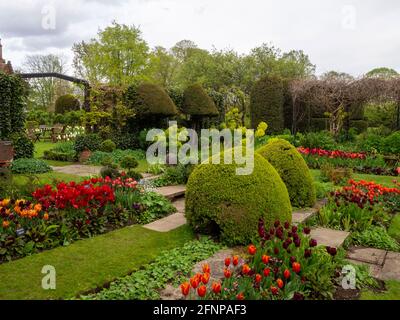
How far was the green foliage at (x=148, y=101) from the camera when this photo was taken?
46.1 ft

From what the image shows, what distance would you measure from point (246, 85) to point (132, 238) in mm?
22402

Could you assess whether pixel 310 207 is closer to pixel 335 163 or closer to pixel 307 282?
pixel 307 282

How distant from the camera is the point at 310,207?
597cm

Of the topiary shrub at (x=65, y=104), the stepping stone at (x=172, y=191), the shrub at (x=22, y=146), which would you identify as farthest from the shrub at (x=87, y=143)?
the topiary shrub at (x=65, y=104)

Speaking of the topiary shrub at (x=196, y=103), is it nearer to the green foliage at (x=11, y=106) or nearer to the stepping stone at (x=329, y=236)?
the green foliage at (x=11, y=106)

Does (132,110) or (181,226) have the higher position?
(132,110)

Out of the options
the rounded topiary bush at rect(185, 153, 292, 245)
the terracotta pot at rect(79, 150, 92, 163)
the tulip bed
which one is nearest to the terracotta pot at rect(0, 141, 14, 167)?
the tulip bed

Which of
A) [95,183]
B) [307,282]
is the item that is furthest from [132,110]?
[307,282]

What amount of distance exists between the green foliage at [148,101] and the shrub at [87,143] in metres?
2.31

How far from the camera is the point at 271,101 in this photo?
17.2 meters

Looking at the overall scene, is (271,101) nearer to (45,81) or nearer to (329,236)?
(329,236)

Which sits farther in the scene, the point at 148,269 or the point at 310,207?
the point at 310,207

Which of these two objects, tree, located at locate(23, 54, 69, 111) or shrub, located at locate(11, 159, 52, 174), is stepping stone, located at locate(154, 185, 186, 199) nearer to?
shrub, located at locate(11, 159, 52, 174)

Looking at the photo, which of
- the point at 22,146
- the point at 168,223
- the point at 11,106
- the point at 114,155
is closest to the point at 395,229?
the point at 168,223
